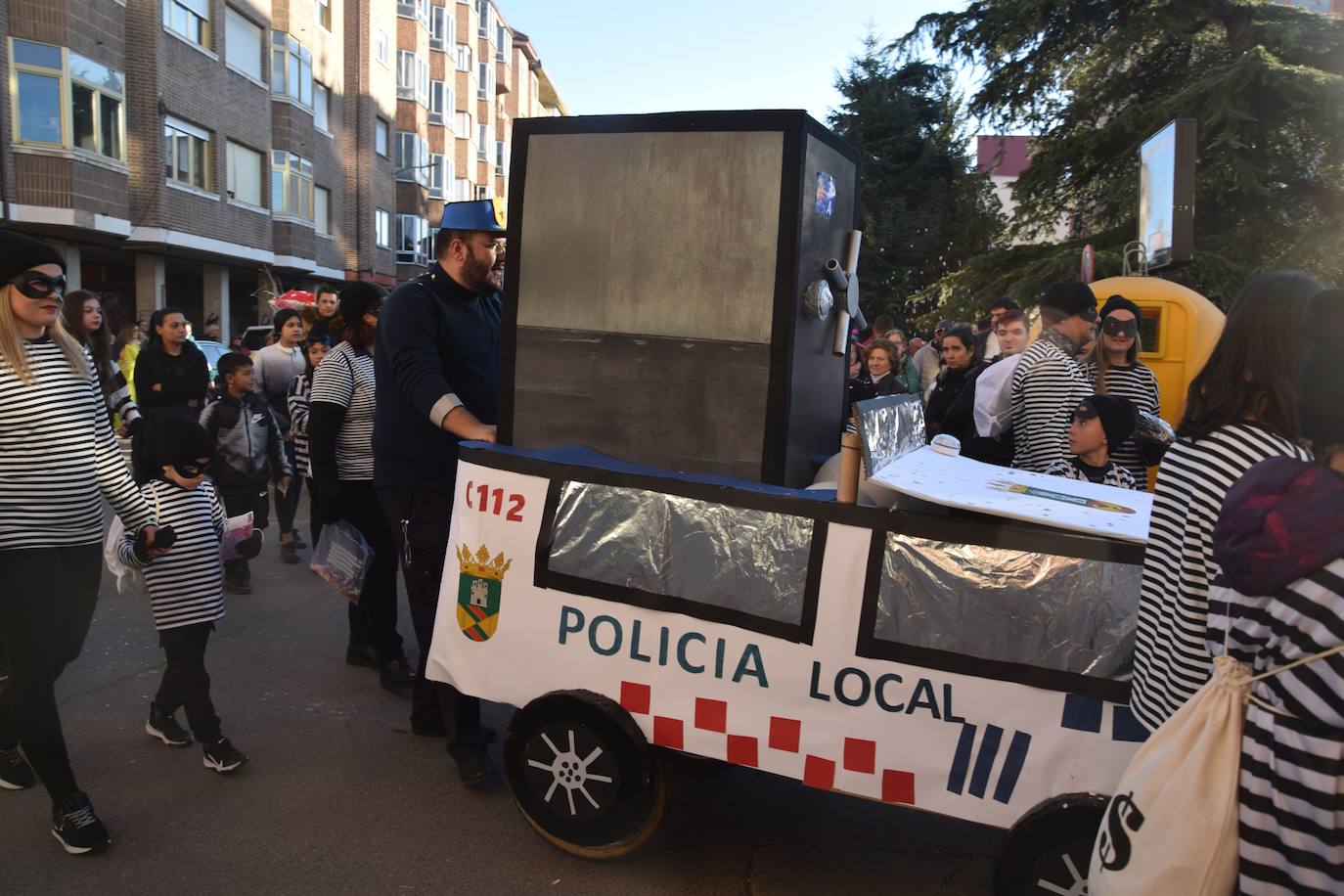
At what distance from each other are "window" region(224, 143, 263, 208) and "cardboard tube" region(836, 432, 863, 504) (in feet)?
87.8

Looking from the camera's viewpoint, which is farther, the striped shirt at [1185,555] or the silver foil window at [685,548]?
the silver foil window at [685,548]

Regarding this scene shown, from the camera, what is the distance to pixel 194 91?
2459cm

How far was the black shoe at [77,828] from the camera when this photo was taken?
3410 mm

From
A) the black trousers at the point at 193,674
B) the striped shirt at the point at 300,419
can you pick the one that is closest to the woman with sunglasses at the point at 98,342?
the striped shirt at the point at 300,419

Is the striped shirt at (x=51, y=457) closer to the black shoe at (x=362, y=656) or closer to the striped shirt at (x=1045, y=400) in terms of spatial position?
the black shoe at (x=362, y=656)

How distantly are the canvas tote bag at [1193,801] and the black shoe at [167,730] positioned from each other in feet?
12.2

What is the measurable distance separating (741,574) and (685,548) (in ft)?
0.66

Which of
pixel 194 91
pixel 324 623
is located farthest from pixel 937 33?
pixel 324 623

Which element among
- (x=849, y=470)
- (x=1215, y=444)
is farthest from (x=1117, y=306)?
(x=1215, y=444)

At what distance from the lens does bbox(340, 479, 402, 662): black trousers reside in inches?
204

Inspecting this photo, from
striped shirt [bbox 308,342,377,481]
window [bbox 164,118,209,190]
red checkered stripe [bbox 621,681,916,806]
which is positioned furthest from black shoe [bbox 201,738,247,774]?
window [bbox 164,118,209,190]

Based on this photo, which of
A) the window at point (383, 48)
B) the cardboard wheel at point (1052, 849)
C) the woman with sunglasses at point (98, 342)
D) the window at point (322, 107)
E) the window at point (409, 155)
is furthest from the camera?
the window at point (409, 155)

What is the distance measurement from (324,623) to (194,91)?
2238 centimetres

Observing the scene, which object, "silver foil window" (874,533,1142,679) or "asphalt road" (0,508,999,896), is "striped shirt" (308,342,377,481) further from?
"silver foil window" (874,533,1142,679)
